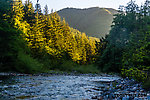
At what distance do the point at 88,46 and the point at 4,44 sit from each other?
4995 centimetres

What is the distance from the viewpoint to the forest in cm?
1703

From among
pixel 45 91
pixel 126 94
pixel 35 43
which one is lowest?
pixel 45 91

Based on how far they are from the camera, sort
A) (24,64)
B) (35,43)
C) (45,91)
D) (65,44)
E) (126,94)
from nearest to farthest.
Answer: (126,94) < (45,91) < (24,64) < (35,43) < (65,44)

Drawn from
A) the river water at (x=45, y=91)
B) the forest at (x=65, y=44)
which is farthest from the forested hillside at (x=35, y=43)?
the river water at (x=45, y=91)

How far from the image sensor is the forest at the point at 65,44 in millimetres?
17031

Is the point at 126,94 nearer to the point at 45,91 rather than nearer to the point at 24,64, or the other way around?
the point at 45,91

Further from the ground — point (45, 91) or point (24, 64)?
point (24, 64)

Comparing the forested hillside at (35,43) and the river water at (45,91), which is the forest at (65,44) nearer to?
the forested hillside at (35,43)

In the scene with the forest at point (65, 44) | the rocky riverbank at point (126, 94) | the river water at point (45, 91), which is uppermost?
the forest at point (65, 44)

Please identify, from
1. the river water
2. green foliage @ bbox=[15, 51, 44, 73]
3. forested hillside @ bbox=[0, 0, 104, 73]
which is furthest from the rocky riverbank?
green foliage @ bbox=[15, 51, 44, 73]

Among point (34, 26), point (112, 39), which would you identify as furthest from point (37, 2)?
point (112, 39)

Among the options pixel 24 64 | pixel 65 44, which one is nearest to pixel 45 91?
pixel 24 64

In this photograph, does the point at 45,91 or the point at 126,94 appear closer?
the point at 126,94

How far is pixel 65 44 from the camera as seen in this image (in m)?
56.1
